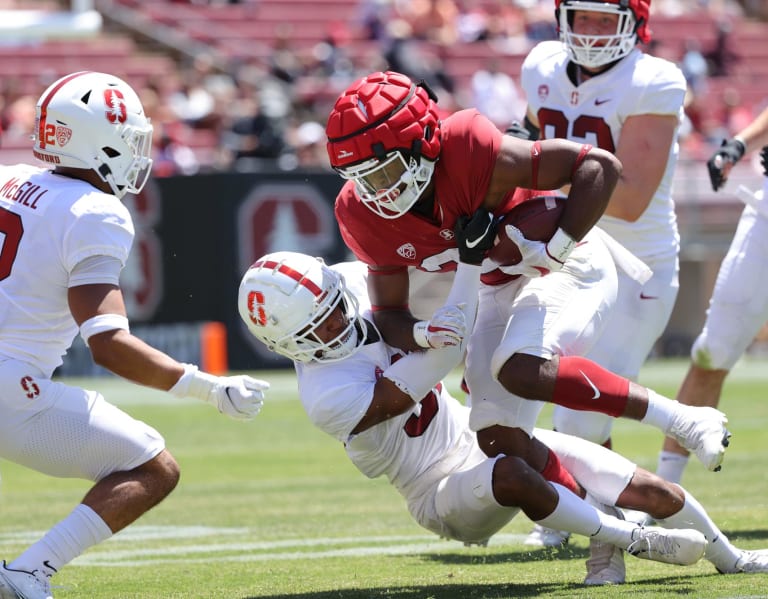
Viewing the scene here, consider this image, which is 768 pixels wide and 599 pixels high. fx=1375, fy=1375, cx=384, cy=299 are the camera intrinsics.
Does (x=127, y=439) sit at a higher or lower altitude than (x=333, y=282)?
lower

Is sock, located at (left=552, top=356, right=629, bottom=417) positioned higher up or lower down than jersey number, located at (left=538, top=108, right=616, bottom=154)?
lower down

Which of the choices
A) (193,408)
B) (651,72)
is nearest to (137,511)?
(651,72)

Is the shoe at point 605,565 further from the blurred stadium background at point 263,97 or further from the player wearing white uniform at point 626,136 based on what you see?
the blurred stadium background at point 263,97

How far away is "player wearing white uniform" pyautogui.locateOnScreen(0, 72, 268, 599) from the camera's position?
3.91 m

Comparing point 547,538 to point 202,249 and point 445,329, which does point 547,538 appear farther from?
point 202,249

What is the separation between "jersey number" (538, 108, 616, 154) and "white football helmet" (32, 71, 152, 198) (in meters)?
1.87

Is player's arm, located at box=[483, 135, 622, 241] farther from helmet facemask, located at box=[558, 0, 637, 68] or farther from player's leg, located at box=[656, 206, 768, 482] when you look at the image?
player's leg, located at box=[656, 206, 768, 482]

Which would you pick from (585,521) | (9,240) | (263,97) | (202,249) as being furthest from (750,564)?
(263,97)

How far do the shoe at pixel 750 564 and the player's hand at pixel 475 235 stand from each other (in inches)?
50.3

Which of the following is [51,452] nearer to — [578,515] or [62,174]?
[62,174]

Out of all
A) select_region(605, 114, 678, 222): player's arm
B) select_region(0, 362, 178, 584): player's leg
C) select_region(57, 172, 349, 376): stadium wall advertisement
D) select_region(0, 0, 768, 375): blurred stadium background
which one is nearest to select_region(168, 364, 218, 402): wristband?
select_region(0, 362, 178, 584): player's leg

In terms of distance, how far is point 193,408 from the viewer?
1173cm

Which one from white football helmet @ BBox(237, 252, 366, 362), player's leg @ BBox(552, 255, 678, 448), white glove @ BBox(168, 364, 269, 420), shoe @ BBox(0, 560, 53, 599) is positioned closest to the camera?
shoe @ BBox(0, 560, 53, 599)

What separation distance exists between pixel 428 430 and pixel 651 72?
1.78 m
